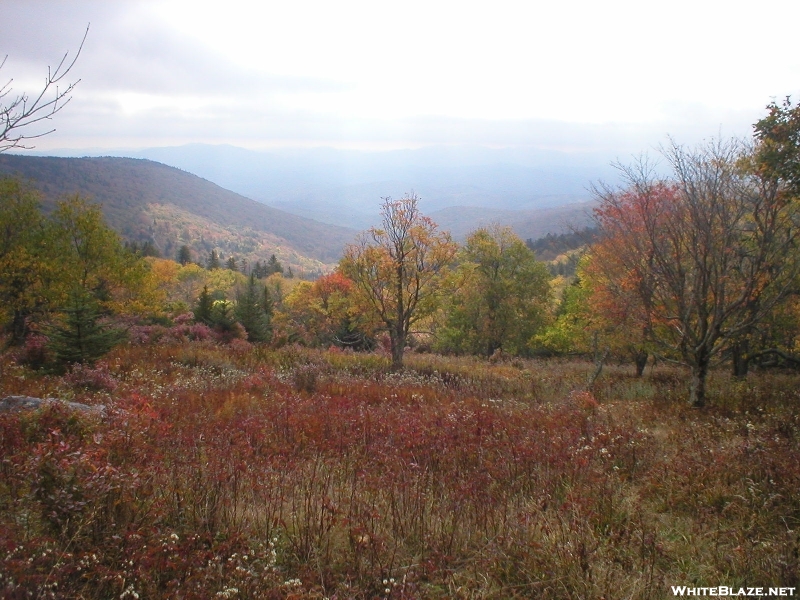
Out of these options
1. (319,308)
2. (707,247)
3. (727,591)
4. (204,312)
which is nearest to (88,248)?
(204,312)

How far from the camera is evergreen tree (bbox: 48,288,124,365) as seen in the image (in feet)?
33.0

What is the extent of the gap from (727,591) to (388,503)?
249 centimetres

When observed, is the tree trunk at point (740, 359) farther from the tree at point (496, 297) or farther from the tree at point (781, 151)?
the tree at point (496, 297)

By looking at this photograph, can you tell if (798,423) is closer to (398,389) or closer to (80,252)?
(398,389)

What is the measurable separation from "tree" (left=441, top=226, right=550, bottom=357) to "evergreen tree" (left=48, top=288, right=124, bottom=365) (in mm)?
21351

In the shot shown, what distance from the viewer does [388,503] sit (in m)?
3.96

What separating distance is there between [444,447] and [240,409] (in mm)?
3751

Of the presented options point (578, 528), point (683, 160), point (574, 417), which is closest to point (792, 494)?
point (578, 528)

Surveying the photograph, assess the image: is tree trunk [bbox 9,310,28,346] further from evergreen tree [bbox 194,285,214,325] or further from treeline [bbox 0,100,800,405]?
evergreen tree [bbox 194,285,214,325]

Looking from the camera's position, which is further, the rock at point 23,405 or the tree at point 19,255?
the tree at point 19,255

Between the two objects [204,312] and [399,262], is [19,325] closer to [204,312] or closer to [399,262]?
[204,312]

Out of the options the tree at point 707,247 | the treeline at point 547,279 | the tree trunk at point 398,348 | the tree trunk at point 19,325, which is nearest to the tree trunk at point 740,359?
the treeline at point 547,279

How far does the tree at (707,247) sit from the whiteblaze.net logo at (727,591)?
6318 millimetres

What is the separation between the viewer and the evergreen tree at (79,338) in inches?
396
